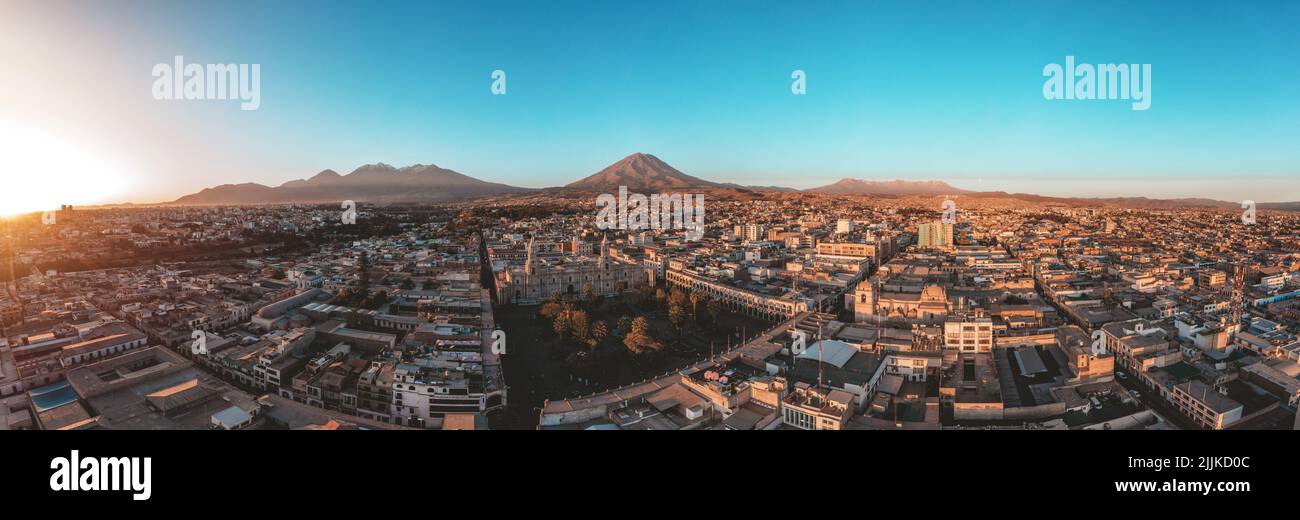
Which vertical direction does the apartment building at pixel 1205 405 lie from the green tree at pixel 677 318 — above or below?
below

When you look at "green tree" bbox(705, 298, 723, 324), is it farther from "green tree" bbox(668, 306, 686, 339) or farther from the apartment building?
the apartment building

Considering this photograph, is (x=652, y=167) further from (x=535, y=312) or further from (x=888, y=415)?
(x=888, y=415)

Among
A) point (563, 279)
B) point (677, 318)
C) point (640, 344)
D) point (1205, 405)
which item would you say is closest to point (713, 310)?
point (677, 318)

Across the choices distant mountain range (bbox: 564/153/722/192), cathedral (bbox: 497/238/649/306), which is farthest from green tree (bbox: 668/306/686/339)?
distant mountain range (bbox: 564/153/722/192)

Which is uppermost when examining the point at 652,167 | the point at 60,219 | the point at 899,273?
the point at 652,167

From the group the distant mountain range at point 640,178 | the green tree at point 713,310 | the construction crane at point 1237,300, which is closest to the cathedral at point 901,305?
the green tree at point 713,310

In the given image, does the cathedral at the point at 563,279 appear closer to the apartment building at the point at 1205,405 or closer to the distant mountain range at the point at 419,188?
the apartment building at the point at 1205,405
